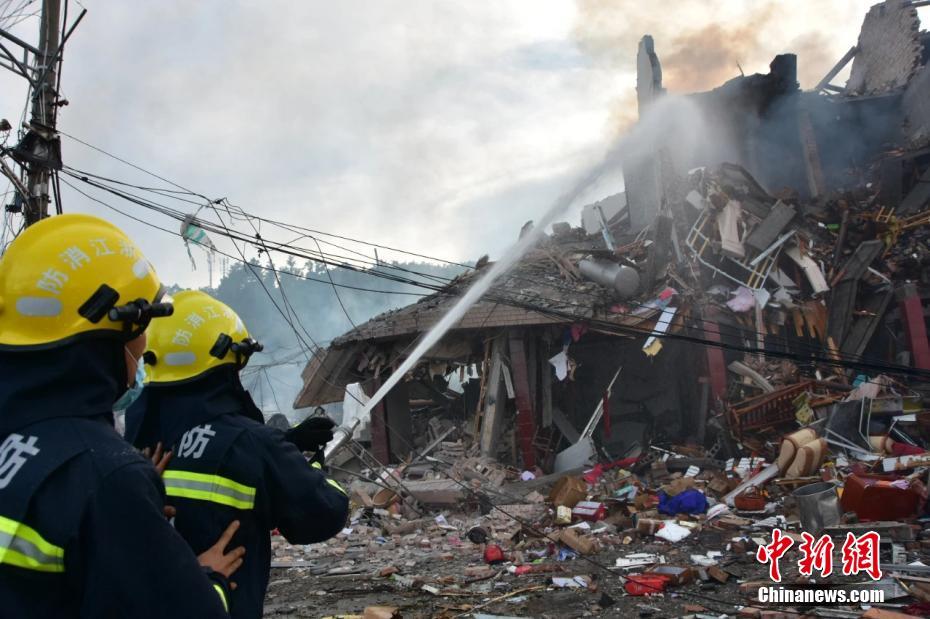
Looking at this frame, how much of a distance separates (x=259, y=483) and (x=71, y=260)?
41.4 inches

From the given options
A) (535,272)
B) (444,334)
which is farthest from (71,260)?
(535,272)

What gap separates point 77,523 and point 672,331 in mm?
13483

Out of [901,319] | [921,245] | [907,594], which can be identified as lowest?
[907,594]

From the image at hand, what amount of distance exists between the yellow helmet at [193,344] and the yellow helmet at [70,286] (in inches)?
36.0

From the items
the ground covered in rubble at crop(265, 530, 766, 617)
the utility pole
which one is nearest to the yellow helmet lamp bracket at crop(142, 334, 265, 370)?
the ground covered in rubble at crop(265, 530, 766, 617)

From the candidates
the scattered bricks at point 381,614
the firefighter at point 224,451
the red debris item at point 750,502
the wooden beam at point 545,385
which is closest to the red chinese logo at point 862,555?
the red debris item at point 750,502

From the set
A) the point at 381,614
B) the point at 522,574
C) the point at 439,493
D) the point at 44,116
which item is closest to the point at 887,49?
the point at 439,493

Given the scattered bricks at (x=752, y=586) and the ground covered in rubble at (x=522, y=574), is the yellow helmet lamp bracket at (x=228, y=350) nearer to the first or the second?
the ground covered in rubble at (x=522, y=574)

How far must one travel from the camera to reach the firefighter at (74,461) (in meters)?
1.39

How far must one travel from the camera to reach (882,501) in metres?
8.11

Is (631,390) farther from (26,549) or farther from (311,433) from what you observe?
(26,549)

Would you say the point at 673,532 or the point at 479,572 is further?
the point at 673,532

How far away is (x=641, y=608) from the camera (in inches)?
256

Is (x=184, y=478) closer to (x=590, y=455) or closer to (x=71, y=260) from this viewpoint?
(x=71, y=260)
